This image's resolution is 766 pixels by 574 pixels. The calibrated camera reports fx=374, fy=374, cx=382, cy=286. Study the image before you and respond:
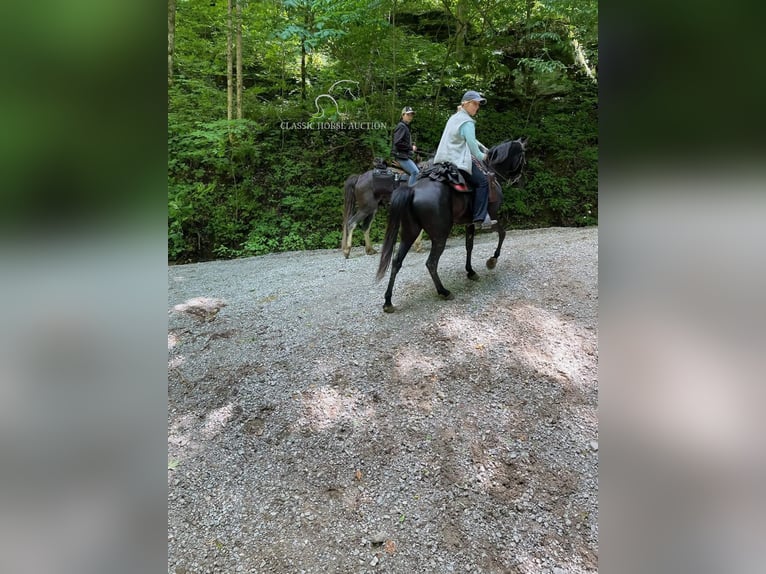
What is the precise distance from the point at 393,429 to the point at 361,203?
4305 mm

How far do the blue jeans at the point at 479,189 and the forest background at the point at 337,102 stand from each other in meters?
3.36

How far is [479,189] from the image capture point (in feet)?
13.0

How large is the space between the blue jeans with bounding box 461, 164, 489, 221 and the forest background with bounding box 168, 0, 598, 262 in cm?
336

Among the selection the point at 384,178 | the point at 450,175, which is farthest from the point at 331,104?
the point at 450,175

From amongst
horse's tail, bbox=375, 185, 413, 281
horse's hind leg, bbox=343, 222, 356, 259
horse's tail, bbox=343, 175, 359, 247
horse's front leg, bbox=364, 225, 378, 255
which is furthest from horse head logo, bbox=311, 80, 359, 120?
horse's tail, bbox=375, 185, 413, 281

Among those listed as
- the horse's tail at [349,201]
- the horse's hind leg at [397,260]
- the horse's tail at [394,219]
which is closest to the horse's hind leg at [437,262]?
the horse's hind leg at [397,260]

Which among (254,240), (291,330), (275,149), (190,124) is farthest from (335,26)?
(291,330)

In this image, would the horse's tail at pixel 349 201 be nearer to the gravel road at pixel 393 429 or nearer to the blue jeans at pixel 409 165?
the blue jeans at pixel 409 165

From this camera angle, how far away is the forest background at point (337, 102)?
22.5 ft

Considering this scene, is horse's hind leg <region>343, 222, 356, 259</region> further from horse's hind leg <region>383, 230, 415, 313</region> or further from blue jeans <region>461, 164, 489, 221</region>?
blue jeans <region>461, 164, 489, 221</region>
